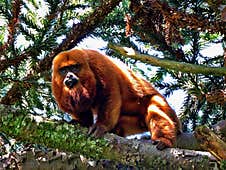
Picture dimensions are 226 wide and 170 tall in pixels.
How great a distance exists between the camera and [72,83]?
13.8 feet

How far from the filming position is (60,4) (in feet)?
12.4

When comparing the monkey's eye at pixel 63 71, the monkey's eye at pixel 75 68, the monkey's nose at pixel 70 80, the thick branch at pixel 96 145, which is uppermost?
the monkey's eye at pixel 75 68

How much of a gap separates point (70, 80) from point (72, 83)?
34mm

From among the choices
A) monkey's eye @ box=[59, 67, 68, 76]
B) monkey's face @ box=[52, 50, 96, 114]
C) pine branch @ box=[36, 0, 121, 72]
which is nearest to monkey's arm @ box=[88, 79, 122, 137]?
monkey's face @ box=[52, 50, 96, 114]

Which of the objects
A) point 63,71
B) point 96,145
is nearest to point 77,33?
point 63,71

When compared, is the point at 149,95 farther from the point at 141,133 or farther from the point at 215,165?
the point at 215,165

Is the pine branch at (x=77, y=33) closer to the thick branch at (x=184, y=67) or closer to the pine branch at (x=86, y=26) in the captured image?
the pine branch at (x=86, y=26)

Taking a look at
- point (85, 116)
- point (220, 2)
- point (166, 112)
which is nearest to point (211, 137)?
point (220, 2)

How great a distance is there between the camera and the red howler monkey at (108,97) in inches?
162

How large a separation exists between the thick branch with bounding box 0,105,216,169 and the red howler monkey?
858mm

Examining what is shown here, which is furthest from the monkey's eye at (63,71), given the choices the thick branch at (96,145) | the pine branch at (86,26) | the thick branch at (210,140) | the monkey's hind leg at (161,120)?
the thick branch at (210,140)

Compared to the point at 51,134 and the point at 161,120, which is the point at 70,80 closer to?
the point at 161,120

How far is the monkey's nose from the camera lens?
164 inches

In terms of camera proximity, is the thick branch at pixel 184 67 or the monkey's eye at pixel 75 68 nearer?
the thick branch at pixel 184 67
